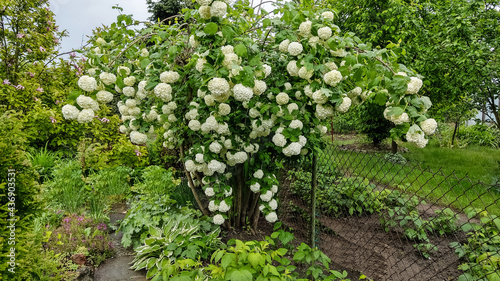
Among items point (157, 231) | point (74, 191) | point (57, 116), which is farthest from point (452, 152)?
point (57, 116)

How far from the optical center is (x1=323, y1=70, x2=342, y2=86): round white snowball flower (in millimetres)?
1417

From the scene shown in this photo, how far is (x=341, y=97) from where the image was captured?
1.45m

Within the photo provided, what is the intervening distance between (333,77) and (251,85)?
428mm

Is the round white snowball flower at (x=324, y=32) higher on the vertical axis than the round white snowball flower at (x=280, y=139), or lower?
higher

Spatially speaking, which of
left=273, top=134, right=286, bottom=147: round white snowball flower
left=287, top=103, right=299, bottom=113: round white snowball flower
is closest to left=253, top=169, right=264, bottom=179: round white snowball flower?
left=273, top=134, right=286, bottom=147: round white snowball flower

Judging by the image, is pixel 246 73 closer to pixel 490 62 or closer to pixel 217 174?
pixel 217 174

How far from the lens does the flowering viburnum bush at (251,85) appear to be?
137 cm

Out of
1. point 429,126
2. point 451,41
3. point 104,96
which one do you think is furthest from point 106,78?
point 451,41

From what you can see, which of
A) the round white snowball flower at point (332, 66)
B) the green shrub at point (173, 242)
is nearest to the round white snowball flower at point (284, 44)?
the round white snowball flower at point (332, 66)

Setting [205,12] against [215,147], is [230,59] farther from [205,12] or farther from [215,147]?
[215,147]

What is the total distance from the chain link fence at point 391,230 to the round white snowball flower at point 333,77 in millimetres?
947

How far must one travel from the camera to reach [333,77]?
4.66 feet

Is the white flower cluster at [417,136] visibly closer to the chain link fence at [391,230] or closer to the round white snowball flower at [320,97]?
the round white snowball flower at [320,97]

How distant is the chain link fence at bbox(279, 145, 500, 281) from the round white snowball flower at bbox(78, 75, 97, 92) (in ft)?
5.46
